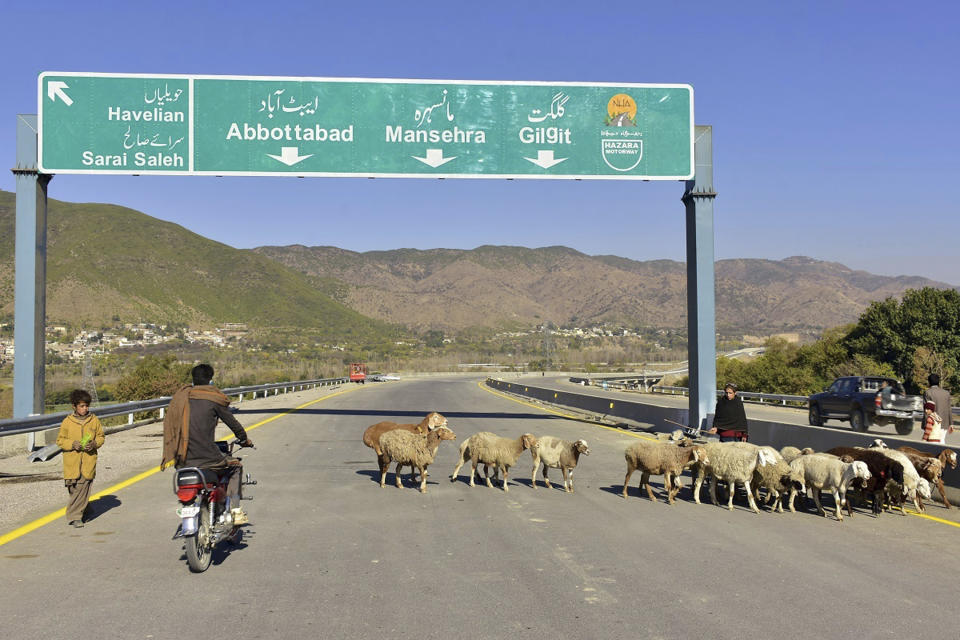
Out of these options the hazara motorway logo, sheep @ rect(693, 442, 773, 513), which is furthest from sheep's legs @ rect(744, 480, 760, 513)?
the hazara motorway logo

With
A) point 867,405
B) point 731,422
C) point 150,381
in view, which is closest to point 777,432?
point 731,422

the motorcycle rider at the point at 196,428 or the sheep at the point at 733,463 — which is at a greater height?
the motorcycle rider at the point at 196,428

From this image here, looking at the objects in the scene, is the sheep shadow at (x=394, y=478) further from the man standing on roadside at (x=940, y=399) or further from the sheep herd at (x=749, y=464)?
the man standing on roadside at (x=940, y=399)

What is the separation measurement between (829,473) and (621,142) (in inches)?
504

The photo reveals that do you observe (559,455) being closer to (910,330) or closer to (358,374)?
(910,330)

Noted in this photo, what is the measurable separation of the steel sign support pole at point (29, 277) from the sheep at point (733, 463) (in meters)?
15.4

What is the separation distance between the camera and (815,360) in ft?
233

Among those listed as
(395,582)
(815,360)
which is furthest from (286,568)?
(815,360)

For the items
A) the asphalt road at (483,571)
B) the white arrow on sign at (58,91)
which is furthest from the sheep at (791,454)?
the white arrow on sign at (58,91)

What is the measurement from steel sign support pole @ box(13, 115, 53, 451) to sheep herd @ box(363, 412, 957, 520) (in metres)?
10.7

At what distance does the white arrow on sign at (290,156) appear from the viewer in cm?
2183

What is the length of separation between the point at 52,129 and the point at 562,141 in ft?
41.2

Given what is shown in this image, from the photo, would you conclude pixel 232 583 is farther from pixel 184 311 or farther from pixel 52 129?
pixel 184 311

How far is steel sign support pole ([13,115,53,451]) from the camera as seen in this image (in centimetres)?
1984
